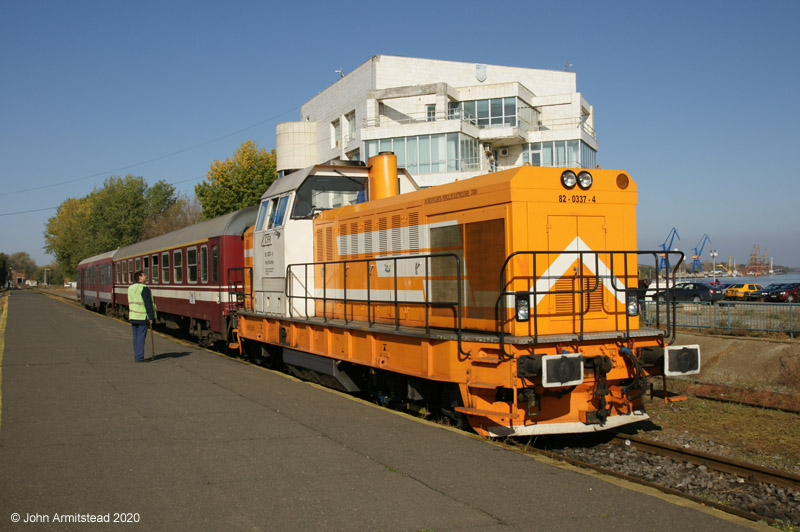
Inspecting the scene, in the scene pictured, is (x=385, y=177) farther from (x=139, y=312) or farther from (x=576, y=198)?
(x=139, y=312)

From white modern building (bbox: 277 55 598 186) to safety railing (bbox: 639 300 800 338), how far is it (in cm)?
2036

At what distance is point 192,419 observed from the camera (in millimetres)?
7168

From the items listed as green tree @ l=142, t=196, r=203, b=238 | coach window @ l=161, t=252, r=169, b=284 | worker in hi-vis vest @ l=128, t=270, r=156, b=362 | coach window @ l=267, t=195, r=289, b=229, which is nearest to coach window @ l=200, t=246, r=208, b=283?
worker in hi-vis vest @ l=128, t=270, r=156, b=362

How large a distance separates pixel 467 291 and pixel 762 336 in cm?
1229

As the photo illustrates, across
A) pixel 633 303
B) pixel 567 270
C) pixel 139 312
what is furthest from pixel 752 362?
pixel 139 312

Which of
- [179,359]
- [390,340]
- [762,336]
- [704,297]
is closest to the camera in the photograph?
[390,340]

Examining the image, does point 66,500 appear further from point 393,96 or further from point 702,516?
point 393,96

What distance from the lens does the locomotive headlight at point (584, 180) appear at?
282 inches

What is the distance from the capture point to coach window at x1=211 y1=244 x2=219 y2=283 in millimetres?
14757

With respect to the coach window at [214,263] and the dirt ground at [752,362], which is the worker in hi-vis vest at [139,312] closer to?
the coach window at [214,263]

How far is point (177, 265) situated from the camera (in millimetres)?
18281

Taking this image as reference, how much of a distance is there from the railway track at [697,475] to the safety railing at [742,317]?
8.77 meters

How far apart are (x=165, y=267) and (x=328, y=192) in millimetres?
11132

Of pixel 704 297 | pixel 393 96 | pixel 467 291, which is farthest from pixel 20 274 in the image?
pixel 467 291
